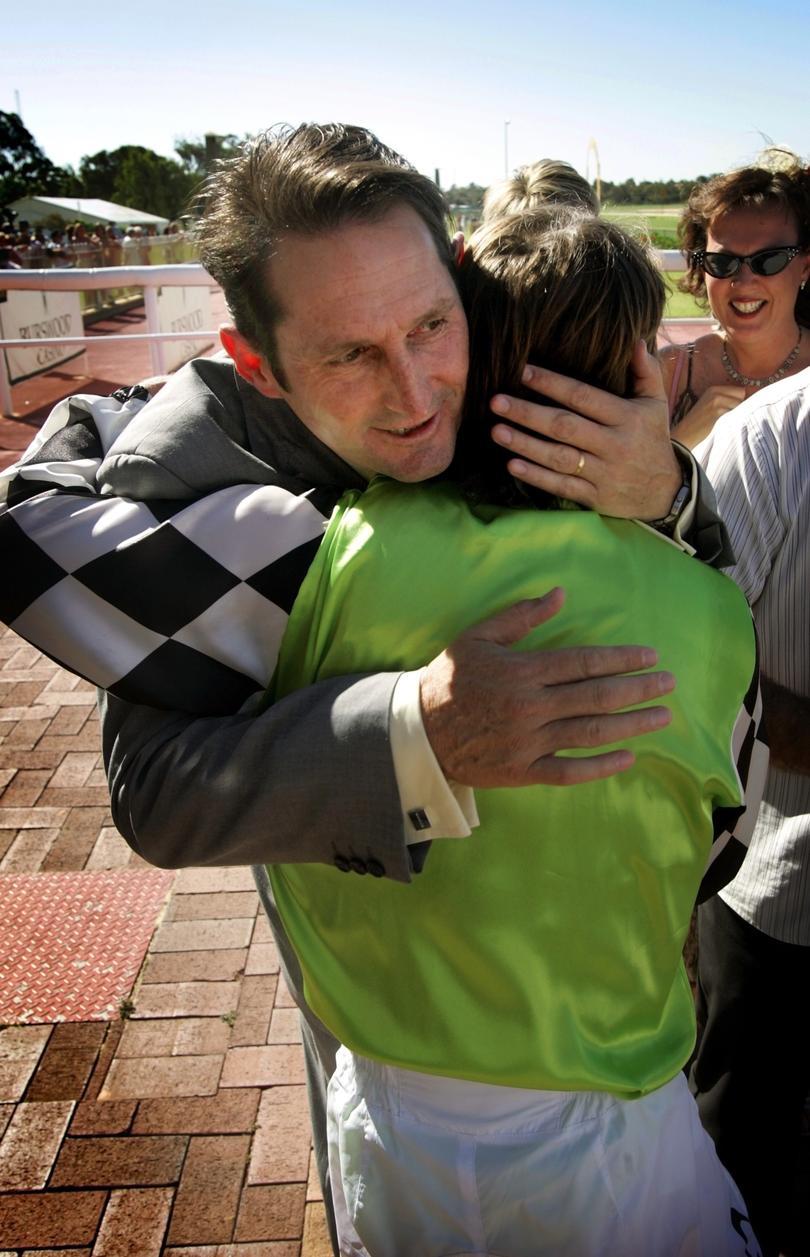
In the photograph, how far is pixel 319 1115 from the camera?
166cm

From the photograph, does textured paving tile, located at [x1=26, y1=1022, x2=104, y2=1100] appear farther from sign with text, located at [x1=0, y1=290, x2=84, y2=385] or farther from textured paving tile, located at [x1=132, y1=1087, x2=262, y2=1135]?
sign with text, located at [x1=0, y1=290, x2=84, y2=385]

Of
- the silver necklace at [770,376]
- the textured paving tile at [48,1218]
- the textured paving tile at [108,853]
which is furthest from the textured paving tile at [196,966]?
the silver necklace at [770,376]

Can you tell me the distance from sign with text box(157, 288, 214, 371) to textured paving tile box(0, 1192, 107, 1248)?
39.8 feet

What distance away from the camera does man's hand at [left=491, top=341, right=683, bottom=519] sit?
112 cm

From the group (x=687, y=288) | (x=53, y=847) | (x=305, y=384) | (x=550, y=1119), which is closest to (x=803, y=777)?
(x=550, y=1119)

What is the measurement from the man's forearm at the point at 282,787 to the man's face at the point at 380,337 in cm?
30

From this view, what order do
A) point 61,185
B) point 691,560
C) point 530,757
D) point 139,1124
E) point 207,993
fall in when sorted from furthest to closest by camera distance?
point 61,185, point 207,993, point 139,1124, point 691,560, point 530,757

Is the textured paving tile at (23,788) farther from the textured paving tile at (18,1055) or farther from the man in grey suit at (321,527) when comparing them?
the man in grey suit at (321,527)

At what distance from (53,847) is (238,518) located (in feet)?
8.85

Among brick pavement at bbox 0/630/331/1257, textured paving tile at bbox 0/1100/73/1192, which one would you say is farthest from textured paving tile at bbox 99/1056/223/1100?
textured paving tile at bbox 0/1100/73/1192

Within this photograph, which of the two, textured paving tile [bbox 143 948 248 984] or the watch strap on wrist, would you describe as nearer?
the watch strap on wrist

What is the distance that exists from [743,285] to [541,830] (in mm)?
2348

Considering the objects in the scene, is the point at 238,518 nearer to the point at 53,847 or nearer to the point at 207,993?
the point at 207,993

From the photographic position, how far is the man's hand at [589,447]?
1118 millimetres
